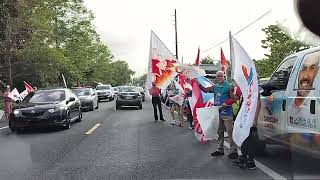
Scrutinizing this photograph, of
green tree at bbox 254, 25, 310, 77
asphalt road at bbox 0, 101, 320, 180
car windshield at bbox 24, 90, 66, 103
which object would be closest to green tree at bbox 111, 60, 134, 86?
green tree at bbox 254, 25, 310, 77

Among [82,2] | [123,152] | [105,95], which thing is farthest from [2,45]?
[123,152]

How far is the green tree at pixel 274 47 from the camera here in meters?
38.1

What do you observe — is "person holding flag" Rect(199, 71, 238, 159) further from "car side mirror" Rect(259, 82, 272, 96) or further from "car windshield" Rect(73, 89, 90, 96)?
"car windshield" Rect(73, 89, 90, 96)

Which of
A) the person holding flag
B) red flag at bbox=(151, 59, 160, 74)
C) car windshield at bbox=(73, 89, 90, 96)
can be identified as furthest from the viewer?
car windshield at bbox=(73, 89, 90, 96)

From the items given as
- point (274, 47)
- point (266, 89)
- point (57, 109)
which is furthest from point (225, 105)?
point (274, 47)

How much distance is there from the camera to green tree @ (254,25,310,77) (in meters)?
38.1

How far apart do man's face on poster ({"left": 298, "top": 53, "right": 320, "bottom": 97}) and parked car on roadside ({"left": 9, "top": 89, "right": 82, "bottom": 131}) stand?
9071mm

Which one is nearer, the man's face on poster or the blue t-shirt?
the man's face on poster

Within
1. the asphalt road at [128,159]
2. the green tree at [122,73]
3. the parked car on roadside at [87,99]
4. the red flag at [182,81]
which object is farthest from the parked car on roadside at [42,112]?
the green tree at [122,73]

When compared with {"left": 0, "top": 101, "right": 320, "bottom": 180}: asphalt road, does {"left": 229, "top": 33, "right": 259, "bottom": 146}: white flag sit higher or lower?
higher

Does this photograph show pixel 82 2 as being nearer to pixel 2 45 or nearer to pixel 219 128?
pixel 2 45

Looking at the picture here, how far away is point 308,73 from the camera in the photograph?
22.2ft

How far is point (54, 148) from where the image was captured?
10758mm

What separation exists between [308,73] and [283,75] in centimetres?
108
